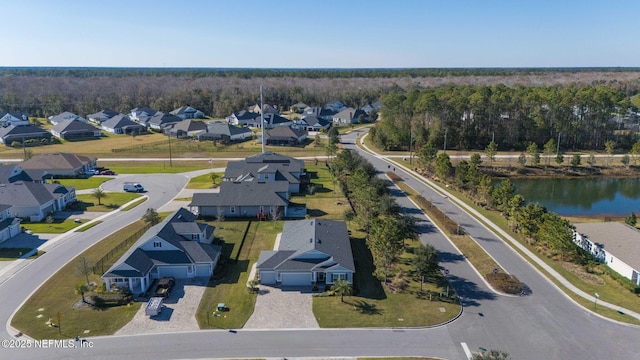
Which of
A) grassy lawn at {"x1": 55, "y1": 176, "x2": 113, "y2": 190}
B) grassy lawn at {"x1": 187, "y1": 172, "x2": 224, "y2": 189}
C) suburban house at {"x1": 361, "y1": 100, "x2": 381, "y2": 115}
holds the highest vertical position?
suburban house at {"x1": 361, "y1": 100, "x2": 381, "y2": 115}

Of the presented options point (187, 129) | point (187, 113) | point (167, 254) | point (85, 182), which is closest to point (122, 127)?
point (187, 129)

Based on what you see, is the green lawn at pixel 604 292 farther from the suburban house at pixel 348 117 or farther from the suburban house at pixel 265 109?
the suburban house at pixel 265 109

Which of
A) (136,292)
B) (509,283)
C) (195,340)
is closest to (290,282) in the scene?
(195,340)

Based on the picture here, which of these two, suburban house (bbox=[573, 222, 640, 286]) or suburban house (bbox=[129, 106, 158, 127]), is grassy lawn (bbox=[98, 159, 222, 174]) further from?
suburban house (bbox=[573, 222, 640, 286])

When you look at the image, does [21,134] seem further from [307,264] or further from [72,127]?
[307,264]

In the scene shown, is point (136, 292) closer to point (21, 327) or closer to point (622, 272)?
point (21, 327)

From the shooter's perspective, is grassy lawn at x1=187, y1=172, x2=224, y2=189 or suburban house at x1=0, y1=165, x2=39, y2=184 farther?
grassy lawn at x1=187, y1=172, x2=224, y2=189

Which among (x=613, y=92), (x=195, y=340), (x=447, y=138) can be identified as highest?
(x=613, y=92)

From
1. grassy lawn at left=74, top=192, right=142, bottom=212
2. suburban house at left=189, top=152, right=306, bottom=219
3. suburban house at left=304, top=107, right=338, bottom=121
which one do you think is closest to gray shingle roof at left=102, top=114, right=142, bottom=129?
suburban house at left=304, top=107, right=338, bottom=121
